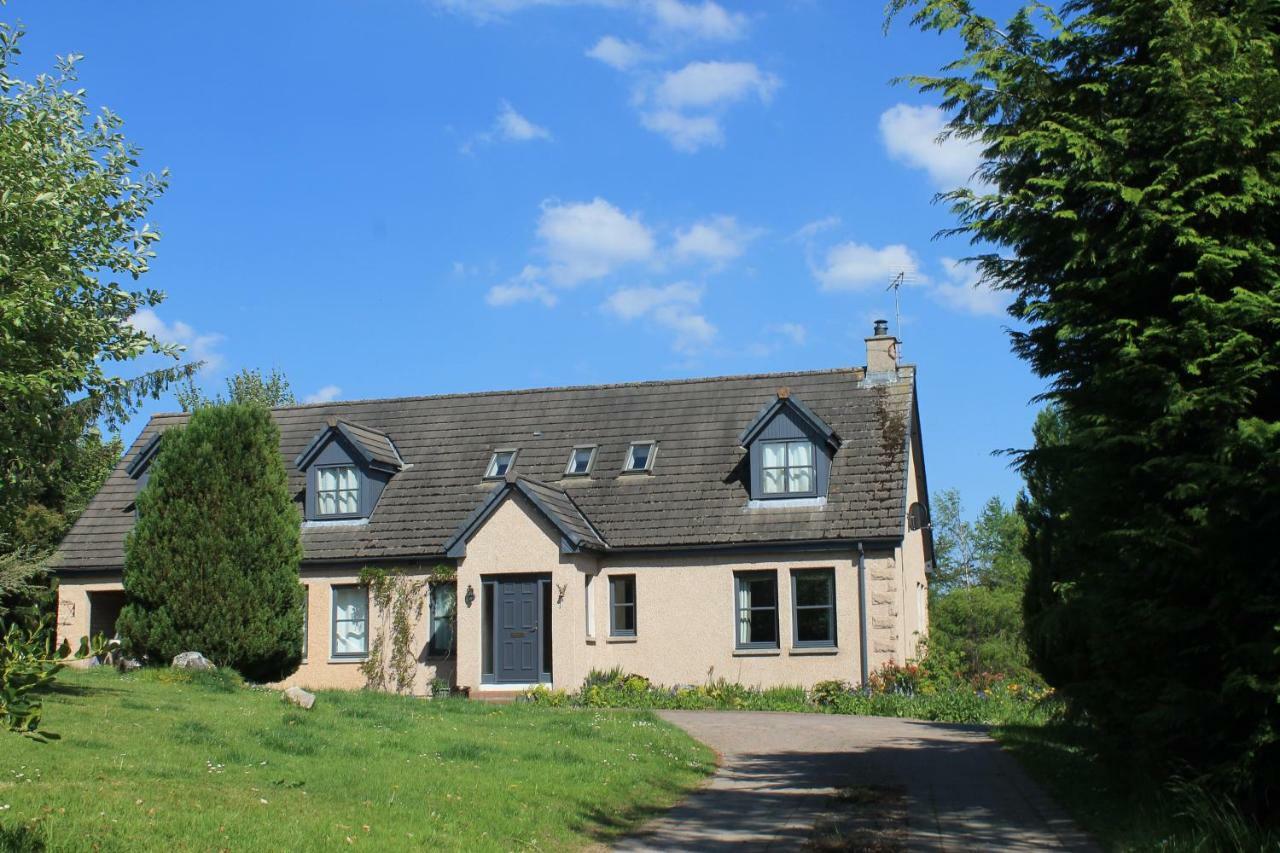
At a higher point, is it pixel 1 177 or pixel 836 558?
pixel 1 177

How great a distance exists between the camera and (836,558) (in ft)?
83.0

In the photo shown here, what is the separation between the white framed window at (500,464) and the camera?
28.6 m

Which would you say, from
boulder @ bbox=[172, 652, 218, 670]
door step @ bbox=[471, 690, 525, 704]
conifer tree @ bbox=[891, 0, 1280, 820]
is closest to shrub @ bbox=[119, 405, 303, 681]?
boulder @ bbox=[172, 652, 218, 670]

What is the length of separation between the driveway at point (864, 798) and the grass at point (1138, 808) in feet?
0.78

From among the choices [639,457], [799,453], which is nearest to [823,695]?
[799,453]

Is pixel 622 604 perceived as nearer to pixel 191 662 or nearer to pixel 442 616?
pixel 442 616

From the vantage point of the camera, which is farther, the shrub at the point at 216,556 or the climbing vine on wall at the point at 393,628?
the climbing vine on wall at the point at 393,628

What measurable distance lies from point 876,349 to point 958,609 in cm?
2843

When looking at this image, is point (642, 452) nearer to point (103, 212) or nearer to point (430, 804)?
point (103, 212)

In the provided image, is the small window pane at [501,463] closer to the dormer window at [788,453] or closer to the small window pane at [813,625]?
the dormer window at [788,453]

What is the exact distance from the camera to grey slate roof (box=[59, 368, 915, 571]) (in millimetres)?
25938

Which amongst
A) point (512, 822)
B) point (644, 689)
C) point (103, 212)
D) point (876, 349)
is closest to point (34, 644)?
point (512, 822)

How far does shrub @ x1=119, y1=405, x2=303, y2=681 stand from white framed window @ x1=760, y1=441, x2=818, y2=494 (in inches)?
397

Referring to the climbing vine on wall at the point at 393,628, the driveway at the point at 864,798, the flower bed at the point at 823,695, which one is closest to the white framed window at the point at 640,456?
the flower bed at the point at 823,695
